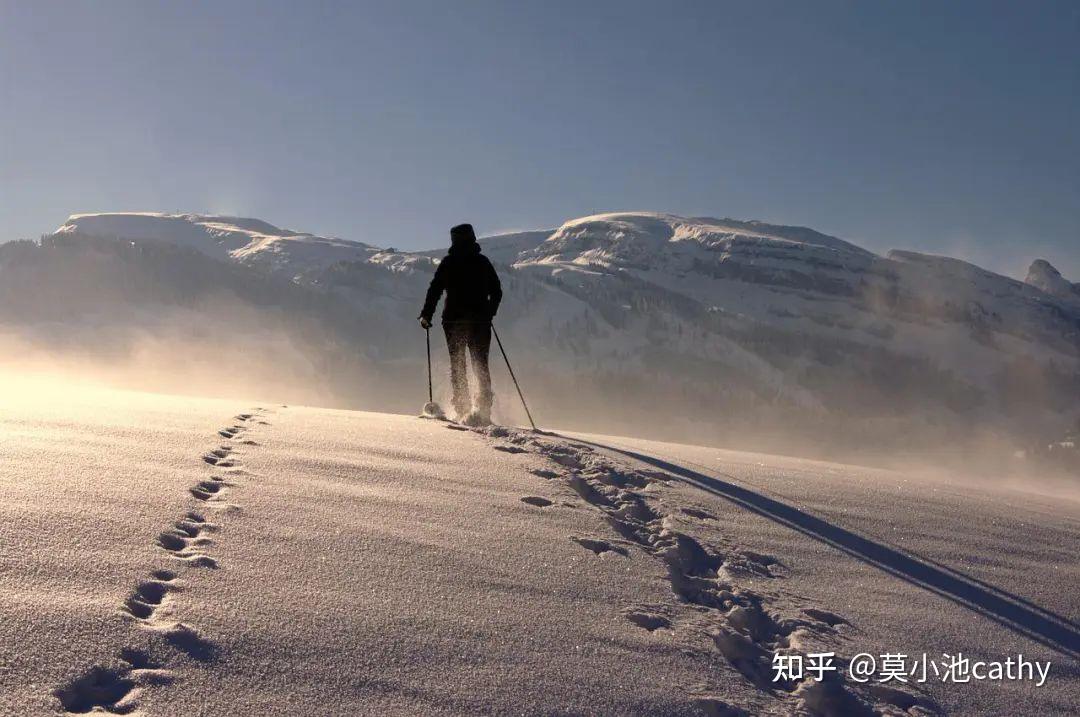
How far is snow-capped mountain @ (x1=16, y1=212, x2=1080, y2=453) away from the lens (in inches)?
4646

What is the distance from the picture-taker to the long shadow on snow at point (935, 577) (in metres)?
4.00

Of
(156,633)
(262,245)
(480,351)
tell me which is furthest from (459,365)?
(262,245)

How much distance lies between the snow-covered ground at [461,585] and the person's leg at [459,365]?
188 inches

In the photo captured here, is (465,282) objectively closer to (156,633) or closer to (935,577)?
(935,577)

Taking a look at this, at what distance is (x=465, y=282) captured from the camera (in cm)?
1120

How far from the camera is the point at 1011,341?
15525 cm

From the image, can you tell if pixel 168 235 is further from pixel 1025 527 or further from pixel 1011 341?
pixel 1025 527

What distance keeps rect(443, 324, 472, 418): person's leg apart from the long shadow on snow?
17.9 feet

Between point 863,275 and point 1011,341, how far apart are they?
39.7m

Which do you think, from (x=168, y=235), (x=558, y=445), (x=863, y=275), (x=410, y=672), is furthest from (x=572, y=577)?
(x=168, y=235)

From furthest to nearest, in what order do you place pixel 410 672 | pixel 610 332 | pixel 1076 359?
pixel 1076 359, pixel 610 332, pixel 410 672

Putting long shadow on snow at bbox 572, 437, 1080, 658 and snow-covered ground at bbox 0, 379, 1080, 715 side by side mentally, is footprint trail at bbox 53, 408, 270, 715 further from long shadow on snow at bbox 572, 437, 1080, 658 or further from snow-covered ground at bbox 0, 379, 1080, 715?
long shadow on snow at bbox 572, 437, 1080, 658

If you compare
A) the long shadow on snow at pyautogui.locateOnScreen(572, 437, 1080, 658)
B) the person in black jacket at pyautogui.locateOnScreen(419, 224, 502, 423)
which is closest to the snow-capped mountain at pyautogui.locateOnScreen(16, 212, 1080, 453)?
the person in black jacket at pyautogui.locateOnScreen(419, 224, 502, 423)

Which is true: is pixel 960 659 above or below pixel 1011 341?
below
